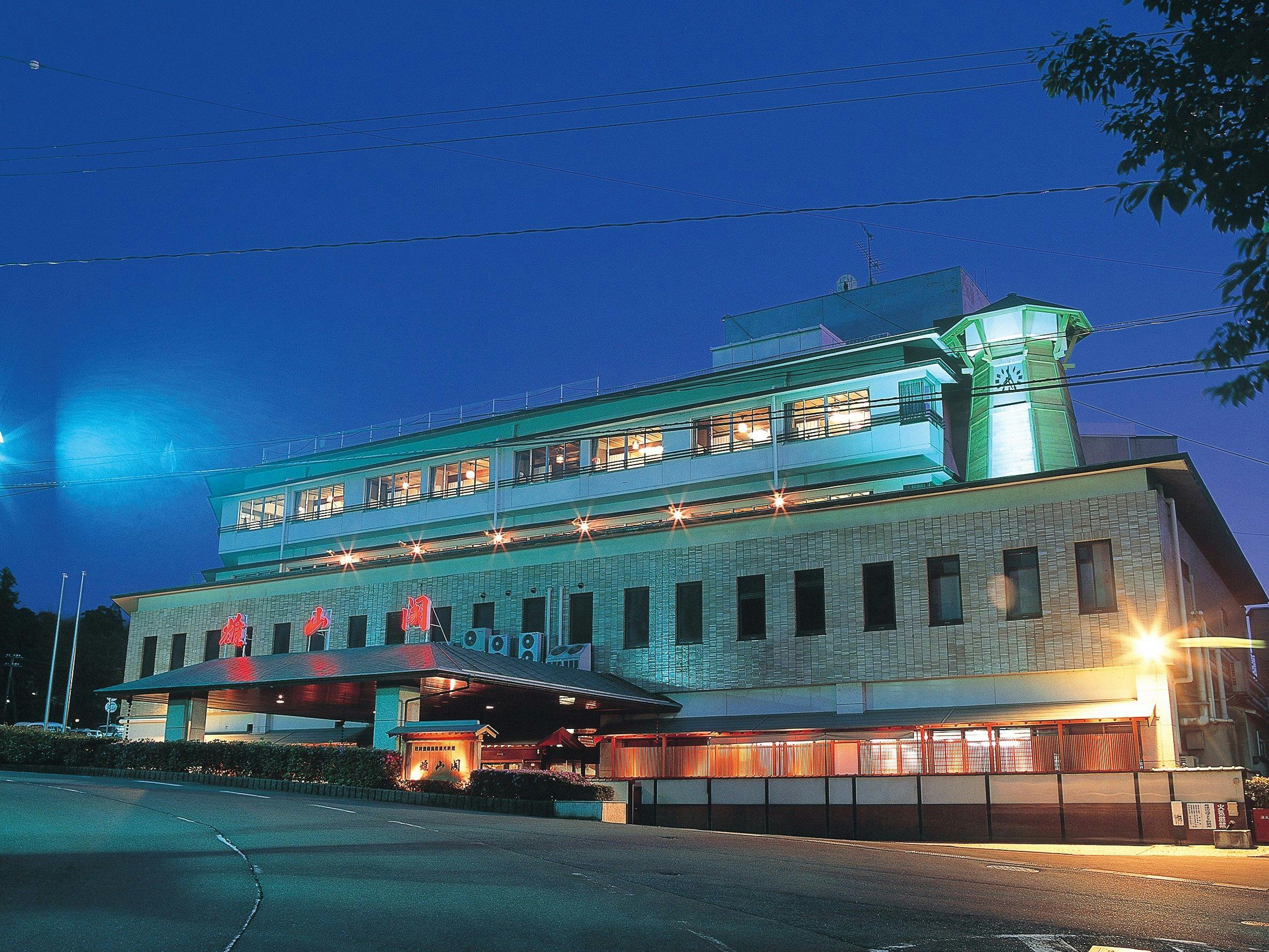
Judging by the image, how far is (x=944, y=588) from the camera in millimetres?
31109

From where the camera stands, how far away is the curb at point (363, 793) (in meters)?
26.7

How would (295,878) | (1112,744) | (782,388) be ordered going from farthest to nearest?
(782,388)
(1112,744)
(295,878)

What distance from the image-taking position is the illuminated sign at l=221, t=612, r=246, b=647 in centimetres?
4217

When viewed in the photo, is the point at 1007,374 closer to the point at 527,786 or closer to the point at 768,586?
the point at 768,586

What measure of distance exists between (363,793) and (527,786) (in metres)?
4.16

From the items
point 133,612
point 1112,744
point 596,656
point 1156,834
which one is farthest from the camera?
point 133,612

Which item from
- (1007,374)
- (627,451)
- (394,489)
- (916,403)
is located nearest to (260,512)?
(394,489)

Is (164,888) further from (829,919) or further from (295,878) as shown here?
(829,919)

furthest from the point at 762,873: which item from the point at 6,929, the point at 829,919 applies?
the point at 6,929

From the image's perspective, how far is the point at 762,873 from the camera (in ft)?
47.6

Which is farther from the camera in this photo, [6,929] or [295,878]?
[295,878]

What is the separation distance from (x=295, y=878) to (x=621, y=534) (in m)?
25.6

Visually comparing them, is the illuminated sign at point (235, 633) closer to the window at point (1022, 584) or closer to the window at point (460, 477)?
the window at point (460, 477)

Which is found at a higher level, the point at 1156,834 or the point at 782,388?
the point at 782,388
